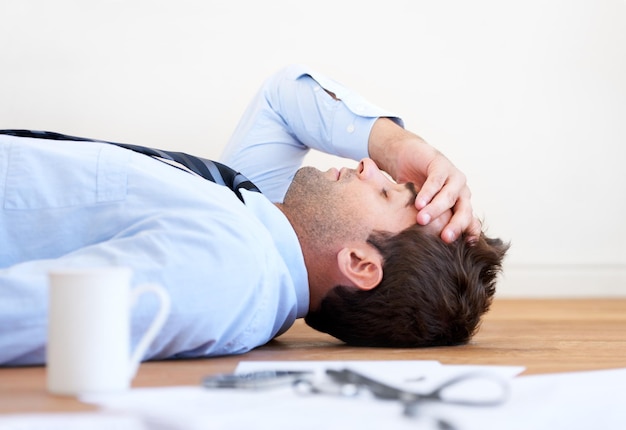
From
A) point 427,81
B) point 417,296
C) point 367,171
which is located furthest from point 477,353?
point 427,81

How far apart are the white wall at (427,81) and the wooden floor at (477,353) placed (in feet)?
2.13

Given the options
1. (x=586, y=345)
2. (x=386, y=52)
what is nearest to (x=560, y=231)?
(x=386, y=52)

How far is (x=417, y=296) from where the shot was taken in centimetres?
142

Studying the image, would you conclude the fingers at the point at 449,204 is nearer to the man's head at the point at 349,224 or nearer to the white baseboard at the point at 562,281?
the man's head at the point at 349,224

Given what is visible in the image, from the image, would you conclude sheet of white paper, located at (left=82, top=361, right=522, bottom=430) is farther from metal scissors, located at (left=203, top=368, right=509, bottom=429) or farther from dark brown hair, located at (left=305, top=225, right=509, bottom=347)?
dark brown hair, located at (left=305, top=225, right=509, bottom=347)

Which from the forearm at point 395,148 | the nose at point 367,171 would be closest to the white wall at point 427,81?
the forearm at point 395,148

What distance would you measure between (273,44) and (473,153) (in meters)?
0.75

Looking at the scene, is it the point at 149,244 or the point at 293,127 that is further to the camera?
the point at 293,127

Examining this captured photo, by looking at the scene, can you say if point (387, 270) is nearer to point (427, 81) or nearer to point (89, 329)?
point (89, 329)

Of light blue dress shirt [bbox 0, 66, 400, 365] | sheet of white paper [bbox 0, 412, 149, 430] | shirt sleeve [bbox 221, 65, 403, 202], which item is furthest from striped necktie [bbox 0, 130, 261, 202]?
sheet of white paper [bbox 0, 412, 149, 430]

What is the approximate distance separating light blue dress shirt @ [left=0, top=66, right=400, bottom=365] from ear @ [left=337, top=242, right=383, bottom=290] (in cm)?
7

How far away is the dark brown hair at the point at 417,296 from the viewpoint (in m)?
1.42

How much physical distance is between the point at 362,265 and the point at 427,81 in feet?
4.64

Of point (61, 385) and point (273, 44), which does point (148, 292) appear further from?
point (273, 44)
